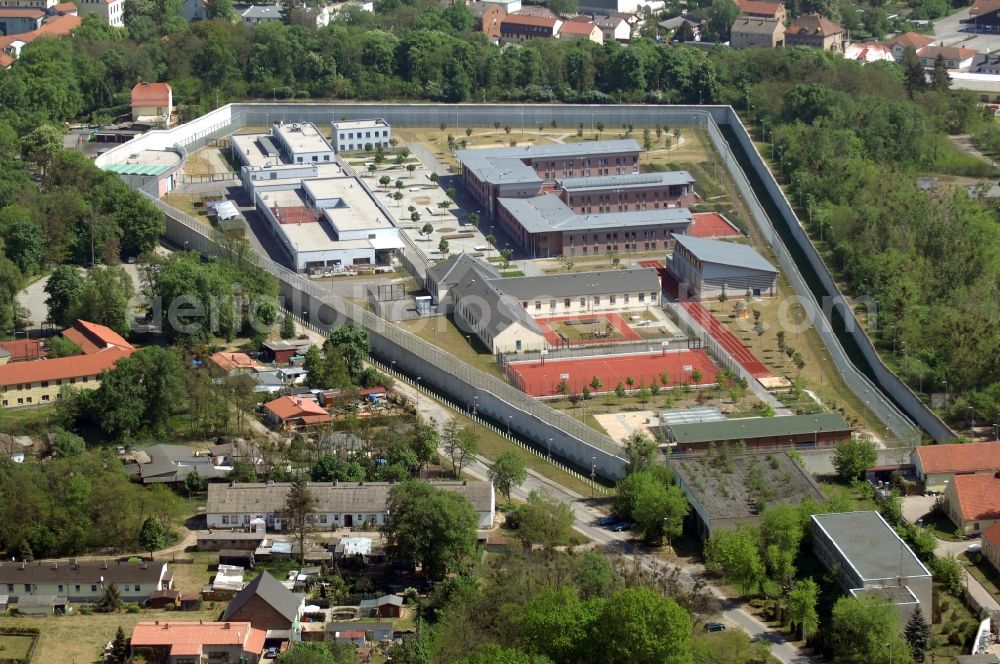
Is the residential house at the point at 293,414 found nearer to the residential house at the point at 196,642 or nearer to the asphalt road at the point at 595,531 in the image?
the asphalt road at the point at 595,531

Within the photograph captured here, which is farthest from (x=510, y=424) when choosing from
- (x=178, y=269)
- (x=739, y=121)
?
(x=739, y=121)

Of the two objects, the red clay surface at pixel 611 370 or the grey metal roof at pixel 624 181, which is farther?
the grey metal roof at pixel 624 181

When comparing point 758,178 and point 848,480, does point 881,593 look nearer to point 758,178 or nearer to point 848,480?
point 848,480

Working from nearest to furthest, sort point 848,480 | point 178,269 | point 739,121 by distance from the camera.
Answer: point 848,480 < point 178,269 < point 739,121

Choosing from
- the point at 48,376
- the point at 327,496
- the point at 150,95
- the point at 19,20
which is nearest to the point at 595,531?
the point at 327,496

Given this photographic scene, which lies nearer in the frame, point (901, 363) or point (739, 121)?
point (901, 363)

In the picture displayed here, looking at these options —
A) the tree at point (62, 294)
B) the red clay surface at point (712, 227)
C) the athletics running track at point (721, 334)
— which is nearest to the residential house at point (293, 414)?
the tree at point (62, 294)

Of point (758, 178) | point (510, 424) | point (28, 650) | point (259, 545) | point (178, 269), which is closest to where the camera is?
point (28, 650)
